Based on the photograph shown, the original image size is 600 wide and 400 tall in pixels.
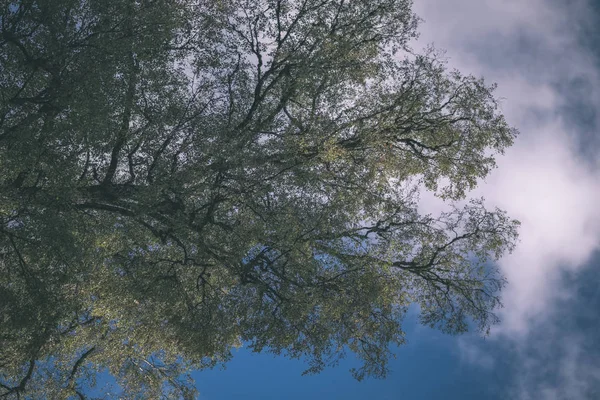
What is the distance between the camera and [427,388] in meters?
81.7

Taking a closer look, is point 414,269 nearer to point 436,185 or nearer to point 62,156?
point 436,185

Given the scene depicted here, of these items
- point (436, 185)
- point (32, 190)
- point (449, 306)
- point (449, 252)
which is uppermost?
point (436, 185)

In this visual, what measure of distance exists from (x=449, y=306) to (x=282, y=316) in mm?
6886

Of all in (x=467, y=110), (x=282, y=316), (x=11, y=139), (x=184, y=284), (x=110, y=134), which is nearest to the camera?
(x=11, y=139)

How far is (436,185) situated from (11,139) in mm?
15718

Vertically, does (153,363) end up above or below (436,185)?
below

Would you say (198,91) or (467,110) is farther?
(467,110)

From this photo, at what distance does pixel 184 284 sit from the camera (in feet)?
69.4

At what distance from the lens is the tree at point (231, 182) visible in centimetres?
1549

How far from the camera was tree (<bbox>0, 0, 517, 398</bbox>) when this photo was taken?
15492 millimetres

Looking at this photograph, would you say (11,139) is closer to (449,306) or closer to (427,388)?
(449,306)

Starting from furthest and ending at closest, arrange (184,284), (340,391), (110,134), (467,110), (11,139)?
1. (340,391)
2. (467,110)
3. (184,284)
4. (110,134)
5. (11,139)

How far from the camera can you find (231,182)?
19.2 metres

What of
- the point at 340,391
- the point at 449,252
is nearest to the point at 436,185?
the point at 449,252
